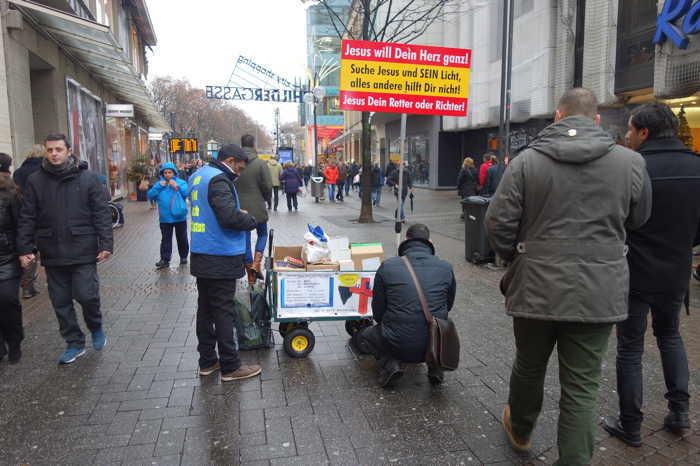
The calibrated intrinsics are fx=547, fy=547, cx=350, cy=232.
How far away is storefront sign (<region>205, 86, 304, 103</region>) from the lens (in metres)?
33.8

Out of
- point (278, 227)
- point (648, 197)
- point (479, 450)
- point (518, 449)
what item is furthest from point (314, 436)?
point (278, 227)

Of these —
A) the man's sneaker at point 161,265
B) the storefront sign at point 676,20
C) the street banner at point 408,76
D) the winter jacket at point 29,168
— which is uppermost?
the storefront sign at point 676,20

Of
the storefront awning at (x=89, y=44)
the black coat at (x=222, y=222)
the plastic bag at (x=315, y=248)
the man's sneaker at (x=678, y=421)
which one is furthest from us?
the storefront awning at (x=89, y=44)

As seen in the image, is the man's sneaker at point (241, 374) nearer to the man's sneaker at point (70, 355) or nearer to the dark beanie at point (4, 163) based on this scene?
the man's sneaker at point (70, 355)

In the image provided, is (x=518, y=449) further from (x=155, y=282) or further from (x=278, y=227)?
(x=278, y=227)

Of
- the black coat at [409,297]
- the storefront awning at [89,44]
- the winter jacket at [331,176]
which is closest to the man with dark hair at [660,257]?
the black coat at [409,297]

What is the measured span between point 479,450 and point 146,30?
33274 millimetres

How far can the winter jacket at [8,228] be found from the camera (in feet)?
14.5

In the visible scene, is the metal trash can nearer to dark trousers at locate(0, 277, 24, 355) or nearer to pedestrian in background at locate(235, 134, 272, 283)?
pedestrian in background at locate(235, 134, 272, 283)

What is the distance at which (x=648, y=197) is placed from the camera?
271cm

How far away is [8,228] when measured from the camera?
447 cm

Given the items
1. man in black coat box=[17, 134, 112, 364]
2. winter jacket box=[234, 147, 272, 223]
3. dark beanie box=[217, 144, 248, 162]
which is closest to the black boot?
dark beanie box=[217, 144, 248, 162]

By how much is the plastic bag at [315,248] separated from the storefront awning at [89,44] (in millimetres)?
7978

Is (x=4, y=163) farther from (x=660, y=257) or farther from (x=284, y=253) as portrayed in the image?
(x=660, y=257)
